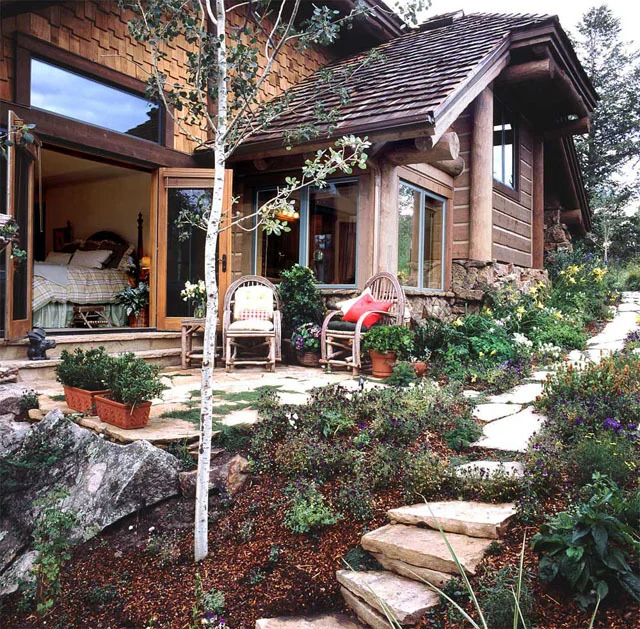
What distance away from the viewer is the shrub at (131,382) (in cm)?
300

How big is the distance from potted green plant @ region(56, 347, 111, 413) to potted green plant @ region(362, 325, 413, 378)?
256cm

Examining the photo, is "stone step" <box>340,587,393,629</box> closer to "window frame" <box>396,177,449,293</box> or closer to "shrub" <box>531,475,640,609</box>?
"shrub" <box>531,475,640,609</box>

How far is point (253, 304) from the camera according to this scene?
6.03m

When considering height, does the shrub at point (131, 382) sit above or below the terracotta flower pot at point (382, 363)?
above

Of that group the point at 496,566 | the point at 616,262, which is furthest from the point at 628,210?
the point at 496,566

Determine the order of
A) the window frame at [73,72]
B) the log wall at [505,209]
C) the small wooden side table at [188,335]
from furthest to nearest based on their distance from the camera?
the log wall at [505,209], the small wooden side table at [188,335], the window frame at [73,72]

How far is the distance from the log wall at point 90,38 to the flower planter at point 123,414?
2348mm

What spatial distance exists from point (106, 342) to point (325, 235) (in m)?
2.77

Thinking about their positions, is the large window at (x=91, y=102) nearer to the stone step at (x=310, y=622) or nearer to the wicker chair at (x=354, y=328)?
the wicker chair at (x=354, y=328)

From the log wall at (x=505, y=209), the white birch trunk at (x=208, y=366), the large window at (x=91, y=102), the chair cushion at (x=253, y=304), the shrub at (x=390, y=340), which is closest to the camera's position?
the white birch trunk at (x=208, y=366)

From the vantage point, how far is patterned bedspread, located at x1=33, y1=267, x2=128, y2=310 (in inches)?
250

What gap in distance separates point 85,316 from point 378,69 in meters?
4.99

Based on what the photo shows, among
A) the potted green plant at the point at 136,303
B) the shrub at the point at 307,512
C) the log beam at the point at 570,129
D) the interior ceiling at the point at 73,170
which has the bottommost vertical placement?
the shrub at the point at 307,512

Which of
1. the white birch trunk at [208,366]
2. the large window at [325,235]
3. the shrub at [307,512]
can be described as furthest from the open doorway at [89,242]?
the shrub at [307,512]
